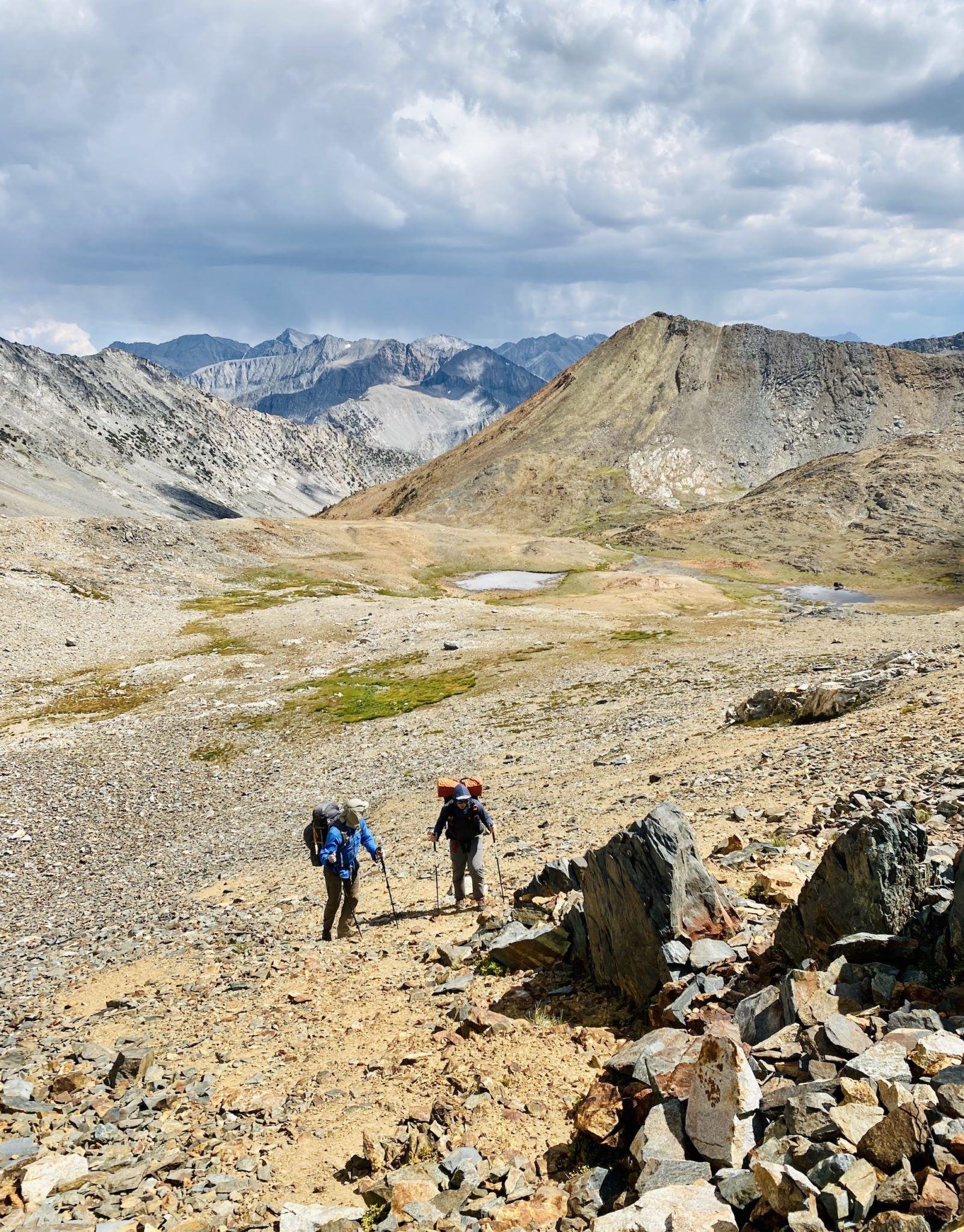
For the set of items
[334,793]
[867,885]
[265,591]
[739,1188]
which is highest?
[265,591]

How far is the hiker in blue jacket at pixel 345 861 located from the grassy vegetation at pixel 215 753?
2392 centimetres

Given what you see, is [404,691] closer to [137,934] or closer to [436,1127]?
[137,934]

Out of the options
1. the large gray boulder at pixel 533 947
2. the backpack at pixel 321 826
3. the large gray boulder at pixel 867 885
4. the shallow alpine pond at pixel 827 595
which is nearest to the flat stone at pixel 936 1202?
the large gray boulder at pixel 867 885

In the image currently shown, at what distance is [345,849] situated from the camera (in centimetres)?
1703

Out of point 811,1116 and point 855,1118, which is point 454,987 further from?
point 855,1118

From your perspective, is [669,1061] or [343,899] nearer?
[669,1061]

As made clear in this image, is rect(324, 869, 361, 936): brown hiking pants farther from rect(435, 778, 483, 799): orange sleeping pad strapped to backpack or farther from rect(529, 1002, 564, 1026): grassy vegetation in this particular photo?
rect(529, 1002, 564, 1026): grassy vegetation

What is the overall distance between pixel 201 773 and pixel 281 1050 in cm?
2744

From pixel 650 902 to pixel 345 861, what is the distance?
25.7 ft

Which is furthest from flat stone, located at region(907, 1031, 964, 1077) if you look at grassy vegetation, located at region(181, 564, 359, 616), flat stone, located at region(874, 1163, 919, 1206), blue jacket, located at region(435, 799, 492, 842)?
grassy vegetation, located at region(181, 564, 359, 616)

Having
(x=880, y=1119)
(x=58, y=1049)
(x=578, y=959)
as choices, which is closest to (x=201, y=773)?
(x=58, y=1049)

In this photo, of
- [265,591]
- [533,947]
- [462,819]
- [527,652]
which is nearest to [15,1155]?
[533,947]

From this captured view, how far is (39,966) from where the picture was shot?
17.8 metres

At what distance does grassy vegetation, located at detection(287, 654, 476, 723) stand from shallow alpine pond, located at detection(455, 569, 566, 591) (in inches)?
2707
